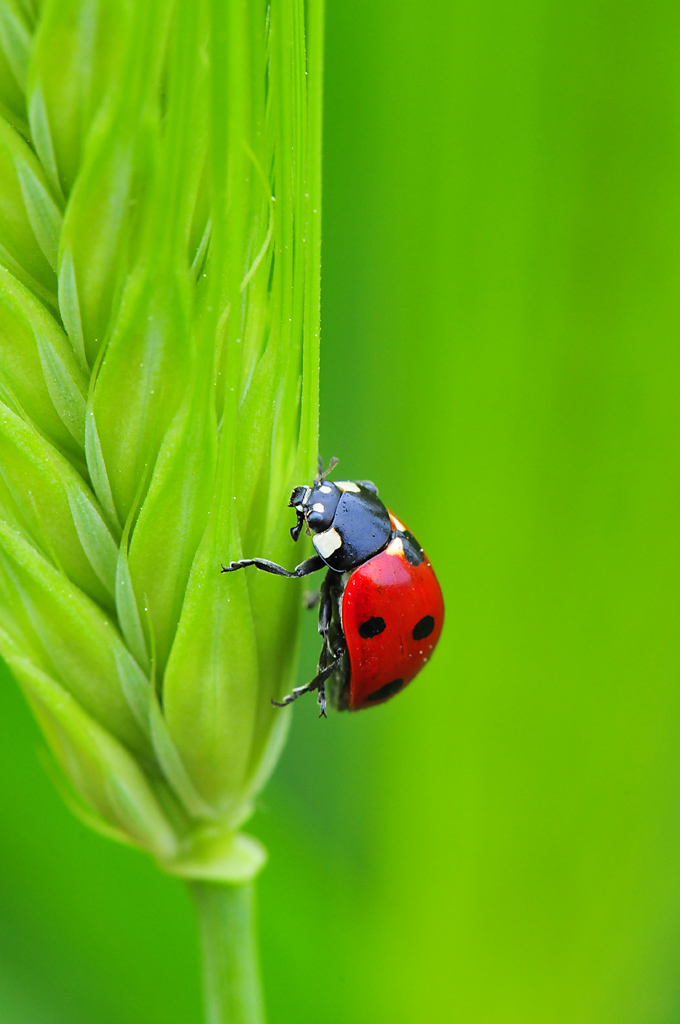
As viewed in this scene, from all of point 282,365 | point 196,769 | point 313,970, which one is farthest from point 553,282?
point 313,970

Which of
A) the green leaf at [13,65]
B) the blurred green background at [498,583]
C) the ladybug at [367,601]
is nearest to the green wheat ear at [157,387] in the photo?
the green leaf at [13,65]

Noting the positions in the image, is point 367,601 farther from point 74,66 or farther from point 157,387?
point 74,66

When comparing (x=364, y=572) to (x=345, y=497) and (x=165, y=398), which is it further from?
(x=165, y=398)

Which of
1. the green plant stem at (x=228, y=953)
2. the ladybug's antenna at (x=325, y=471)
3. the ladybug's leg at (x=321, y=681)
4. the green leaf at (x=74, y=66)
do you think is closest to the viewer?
the green leaf at (x=74, y=66)

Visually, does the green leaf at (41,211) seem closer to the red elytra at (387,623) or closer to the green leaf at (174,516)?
the green leaf at (174,516)

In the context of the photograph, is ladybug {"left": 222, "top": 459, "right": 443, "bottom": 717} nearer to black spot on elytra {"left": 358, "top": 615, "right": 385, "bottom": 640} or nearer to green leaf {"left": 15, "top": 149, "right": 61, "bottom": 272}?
black spot on elytra {"left": 358, "top": 615, "right": 385, "bottom": 640}

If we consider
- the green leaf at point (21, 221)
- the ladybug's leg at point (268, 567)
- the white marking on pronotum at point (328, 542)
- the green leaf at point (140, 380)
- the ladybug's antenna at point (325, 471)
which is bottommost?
the white marking on pronotum at point (328, 542)

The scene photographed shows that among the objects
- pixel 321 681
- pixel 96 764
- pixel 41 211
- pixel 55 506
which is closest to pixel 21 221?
pixel 41 211
